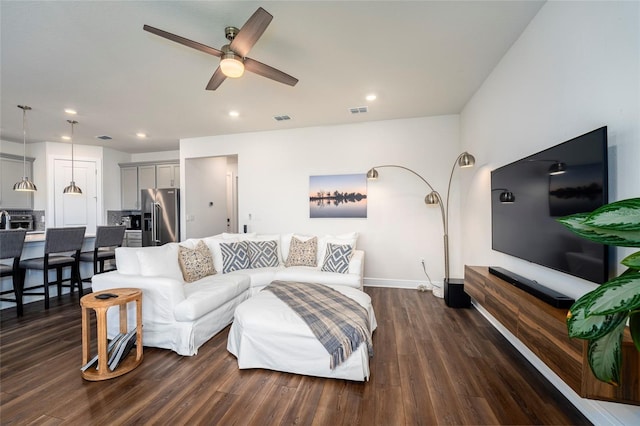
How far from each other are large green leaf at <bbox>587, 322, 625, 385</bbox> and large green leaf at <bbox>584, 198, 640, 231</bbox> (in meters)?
0.33

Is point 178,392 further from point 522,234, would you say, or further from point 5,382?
point 522,234

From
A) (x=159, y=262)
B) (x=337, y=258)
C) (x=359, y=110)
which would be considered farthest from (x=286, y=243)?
(x=359, y=110)

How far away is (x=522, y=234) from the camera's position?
218 cm

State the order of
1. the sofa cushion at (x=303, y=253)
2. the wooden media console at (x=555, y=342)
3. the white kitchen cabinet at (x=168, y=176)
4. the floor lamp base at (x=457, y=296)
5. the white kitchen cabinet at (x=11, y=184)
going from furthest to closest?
the white kitchen cabinet at (x=168, y=176), the white kitchen cabinet at (x=11, y=184), the sofa cushion at (x=303, y=253), the floor lamp base at (x=457, y=296), the wooden media console at (x=555, y=342)

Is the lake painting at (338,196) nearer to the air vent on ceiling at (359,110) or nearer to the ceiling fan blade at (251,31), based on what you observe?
the air vent on ceiling at (359,110)

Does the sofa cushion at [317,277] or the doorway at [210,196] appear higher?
the doorway at [210,196]

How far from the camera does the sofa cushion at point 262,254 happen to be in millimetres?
3777

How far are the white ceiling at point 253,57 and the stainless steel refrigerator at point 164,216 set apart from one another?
5.21 feet

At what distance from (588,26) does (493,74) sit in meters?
1.39

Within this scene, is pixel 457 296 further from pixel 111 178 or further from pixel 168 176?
pixel 111 178

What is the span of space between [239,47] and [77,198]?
6.14 metres

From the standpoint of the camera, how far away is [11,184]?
5.16m

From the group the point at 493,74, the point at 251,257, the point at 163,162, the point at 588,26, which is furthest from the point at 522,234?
the point at 163,162

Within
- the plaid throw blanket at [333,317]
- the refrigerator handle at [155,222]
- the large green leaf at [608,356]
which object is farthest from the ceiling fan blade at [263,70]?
the refrigerator handle at [155,222]
